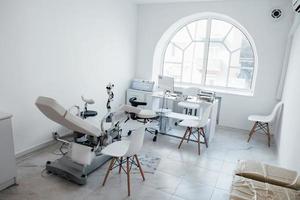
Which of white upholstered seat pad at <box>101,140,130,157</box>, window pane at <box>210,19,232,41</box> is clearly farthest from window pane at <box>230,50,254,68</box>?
white upholstered seat pad at <box>101,140,130,157</box>

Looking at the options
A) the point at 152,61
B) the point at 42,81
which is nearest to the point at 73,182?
the point at 42,81

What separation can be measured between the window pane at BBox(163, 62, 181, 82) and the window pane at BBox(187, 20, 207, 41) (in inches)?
34.3

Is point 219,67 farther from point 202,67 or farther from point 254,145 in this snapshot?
point 254,145

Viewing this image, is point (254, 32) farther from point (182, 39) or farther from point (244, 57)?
point (182, 39)

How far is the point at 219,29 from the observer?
17.0ft

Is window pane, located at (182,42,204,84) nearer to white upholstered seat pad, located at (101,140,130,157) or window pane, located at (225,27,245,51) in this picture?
window pane, located at (225,27,245,51)

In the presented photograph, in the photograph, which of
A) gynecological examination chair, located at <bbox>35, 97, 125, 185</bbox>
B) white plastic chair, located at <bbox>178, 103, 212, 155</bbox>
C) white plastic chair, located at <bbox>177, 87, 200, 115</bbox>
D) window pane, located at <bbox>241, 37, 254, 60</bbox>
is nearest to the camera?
gynecological examination chair, located at <bbox>35, 97, 125, 185</bbox>

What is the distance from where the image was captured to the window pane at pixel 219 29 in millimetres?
5109

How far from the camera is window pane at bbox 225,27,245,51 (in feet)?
16.5

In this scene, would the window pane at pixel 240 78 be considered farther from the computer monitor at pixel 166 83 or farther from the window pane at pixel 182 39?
the computer monitor at pixel 166 83

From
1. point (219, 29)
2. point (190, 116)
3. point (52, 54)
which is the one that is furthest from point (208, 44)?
point (52, 54)

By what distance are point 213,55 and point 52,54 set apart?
3705 millimetres

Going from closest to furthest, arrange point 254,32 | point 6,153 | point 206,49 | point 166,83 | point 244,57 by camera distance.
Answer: point 6,153
point 166,83
point 254,32
point 244,57
point 206,49

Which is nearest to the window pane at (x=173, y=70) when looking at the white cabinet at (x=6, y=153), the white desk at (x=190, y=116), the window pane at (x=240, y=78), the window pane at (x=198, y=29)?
the window pane at (x=198, y=29)
